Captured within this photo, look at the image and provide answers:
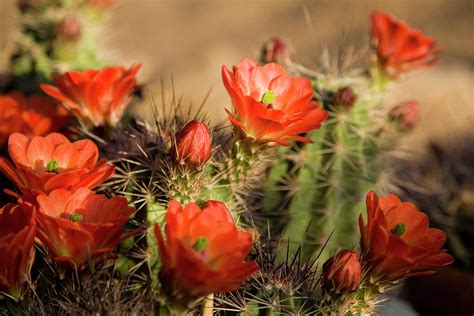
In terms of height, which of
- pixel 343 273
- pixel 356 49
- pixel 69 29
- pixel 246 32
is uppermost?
pixel 69 29

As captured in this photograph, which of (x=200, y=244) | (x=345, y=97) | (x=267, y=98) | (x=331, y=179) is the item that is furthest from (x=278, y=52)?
(x=200, y=244)

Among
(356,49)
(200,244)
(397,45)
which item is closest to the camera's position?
(200,244)

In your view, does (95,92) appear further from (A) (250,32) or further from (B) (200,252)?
(A) (250,32)

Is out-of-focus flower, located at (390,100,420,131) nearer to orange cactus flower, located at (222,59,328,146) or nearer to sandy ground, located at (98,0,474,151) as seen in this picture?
orange cactus flower, located at (222,59,328,146)

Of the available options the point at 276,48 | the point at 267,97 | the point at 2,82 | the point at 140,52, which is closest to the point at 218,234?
the point at 267,97

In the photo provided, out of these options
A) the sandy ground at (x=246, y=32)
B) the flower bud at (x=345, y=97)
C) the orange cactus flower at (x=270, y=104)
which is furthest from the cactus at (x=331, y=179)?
the sandy ground at (x=246, y=32)

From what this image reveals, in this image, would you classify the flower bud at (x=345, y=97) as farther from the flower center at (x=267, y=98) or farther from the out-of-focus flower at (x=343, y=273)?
the out-of-focus flower at (x=343, y=273)

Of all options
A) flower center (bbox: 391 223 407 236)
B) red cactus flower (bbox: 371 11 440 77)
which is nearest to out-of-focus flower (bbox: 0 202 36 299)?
flower center (bbox: 391 223 407 236)
